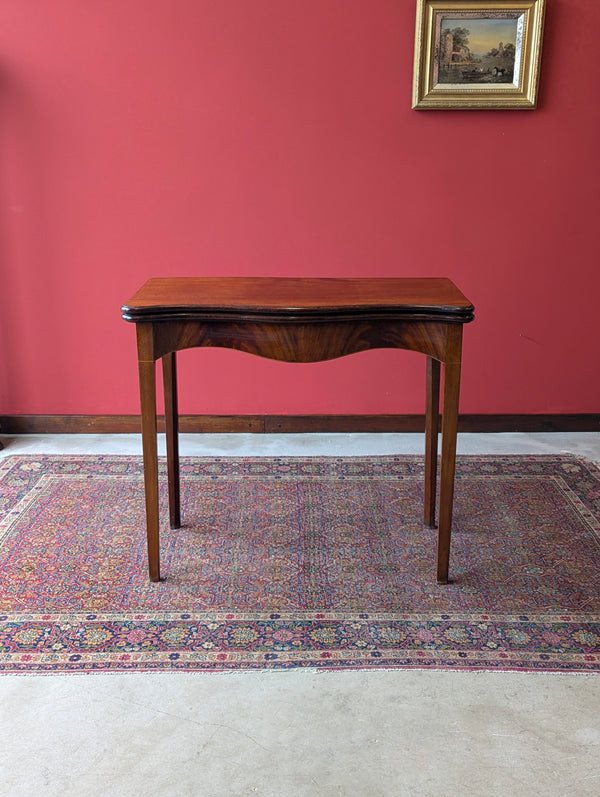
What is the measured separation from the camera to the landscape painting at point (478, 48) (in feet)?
10.9

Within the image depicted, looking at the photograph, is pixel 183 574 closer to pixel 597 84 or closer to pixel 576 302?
pixel 576 302

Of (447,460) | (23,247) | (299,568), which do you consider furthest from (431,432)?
(23,247)

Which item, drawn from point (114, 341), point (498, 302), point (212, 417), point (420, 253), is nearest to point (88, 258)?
point (114, 341)

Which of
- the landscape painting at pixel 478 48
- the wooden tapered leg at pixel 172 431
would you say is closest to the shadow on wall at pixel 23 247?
the wooden tapered leg at pixel 172 431

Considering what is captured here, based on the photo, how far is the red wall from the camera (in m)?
3.37

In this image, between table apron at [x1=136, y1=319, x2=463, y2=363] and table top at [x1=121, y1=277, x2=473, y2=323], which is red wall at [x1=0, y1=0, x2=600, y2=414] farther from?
table apron at [x1=136, y1=319, x2=463, y2=363]

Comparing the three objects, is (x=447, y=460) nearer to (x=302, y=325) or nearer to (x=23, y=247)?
(x=302, y=325)

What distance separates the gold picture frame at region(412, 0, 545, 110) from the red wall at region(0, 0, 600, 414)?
0.07 metres

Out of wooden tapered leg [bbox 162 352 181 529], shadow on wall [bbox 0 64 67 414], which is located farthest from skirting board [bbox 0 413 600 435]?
wooden tapered leg [bbox 162 352 181 529]

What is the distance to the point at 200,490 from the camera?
3.15m

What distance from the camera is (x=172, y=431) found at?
2.70 m

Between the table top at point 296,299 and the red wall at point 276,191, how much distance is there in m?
1.12

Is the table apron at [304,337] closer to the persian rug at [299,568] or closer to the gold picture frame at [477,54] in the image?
the persian rug at [299,568]

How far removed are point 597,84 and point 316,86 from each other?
1.17 metres
